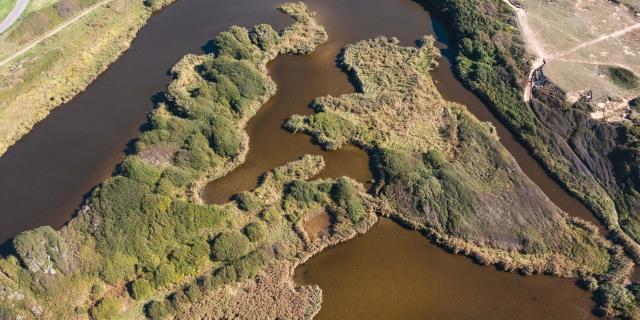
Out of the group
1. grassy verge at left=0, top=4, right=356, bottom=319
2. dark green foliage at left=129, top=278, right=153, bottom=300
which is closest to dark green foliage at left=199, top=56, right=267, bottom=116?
grassy verge at left=0, top=4, right=356, bottom=319

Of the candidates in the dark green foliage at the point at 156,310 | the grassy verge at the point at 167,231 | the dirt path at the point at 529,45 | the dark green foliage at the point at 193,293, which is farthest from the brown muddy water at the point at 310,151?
the dark green foliage at the point at 156,310

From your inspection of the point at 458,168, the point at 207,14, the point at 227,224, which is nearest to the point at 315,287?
the point at 227,224

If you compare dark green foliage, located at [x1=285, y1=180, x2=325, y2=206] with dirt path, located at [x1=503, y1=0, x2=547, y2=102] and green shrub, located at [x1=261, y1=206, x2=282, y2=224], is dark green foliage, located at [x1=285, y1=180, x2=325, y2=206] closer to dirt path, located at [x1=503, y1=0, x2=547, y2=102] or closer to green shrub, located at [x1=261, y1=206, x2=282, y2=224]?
green shrub, located at [x1=261, y1=206, x2=282, y2=224]

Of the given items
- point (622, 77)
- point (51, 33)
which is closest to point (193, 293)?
point (51, 33)

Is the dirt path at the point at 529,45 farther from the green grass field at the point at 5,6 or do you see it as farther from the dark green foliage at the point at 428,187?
the green grass field at the point at 5,6

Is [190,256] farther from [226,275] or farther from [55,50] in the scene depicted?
[55,50]
